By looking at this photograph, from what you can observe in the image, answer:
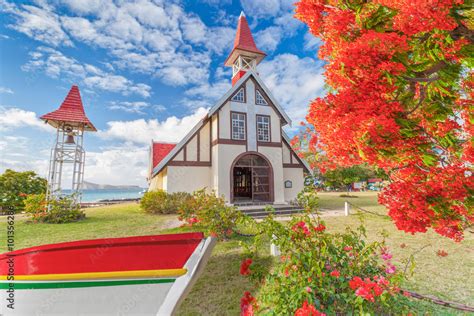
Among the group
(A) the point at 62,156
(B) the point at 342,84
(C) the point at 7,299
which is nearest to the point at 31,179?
(A) the point at 62,156

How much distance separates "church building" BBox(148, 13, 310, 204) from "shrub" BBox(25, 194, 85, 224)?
15.0 ft

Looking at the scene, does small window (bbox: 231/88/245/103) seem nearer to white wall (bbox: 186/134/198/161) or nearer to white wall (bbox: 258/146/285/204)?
white wall (bbox: 258/146/285/204)

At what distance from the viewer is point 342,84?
8.48ft

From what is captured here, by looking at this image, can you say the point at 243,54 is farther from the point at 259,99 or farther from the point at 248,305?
the point at 248,305

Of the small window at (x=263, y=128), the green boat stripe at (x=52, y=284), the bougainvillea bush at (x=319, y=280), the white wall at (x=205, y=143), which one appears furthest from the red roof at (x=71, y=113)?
the bougainvillea bush at (x=319, y=280)

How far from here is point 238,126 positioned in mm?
14141

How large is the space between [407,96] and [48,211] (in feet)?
47.7

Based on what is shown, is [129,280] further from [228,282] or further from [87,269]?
[228,282]

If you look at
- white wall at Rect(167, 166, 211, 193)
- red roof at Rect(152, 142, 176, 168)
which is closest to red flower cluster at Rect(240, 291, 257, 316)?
white wall at Rect(167, 166, 211, 193)

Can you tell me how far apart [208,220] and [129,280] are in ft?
13.1

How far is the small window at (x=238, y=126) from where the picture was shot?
14022 mm

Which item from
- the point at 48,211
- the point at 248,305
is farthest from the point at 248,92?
the point at 248,305

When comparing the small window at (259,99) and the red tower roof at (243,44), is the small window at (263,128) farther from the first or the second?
the red tower roof at (243,44)

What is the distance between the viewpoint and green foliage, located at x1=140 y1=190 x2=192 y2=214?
12625mm
